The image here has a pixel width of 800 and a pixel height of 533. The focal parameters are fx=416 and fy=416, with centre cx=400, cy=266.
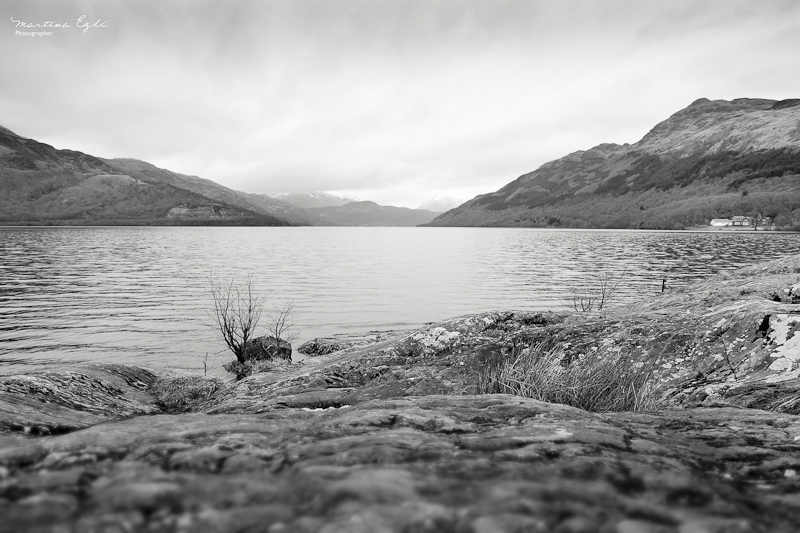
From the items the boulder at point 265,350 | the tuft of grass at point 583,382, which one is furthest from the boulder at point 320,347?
the tuft of grass at point 583,382

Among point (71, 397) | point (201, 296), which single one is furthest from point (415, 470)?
point (201, 296)

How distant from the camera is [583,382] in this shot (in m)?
5.20

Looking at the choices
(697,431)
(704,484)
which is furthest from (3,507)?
(697,431)

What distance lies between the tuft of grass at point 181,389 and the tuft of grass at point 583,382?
6.48 metres

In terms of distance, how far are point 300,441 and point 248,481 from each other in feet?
2.10

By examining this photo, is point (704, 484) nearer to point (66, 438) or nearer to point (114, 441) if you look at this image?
point (114, 441)

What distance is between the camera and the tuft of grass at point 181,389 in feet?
29.8

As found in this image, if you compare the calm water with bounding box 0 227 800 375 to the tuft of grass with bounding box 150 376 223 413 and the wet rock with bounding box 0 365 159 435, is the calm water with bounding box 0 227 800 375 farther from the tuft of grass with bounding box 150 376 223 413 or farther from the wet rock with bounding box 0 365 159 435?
the wet rock with bounding box 0 365 159 435

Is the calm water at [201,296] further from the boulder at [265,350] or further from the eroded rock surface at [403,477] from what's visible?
the eroded rock surface at [403,477]

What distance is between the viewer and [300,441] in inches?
92.7

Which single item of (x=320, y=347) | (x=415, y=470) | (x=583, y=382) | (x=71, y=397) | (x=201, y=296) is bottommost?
(x=320, y=347)

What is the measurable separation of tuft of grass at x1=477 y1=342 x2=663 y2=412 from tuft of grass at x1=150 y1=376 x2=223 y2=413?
21.3 feet

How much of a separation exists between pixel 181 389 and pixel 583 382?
9.31m

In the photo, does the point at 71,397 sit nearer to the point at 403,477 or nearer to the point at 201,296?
the point at 403,477
